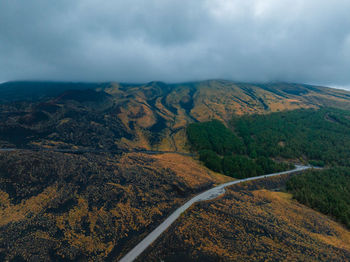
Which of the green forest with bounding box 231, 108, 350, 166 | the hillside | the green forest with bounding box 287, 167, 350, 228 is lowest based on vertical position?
the green forest with bounding box 287, 167, 350, 228

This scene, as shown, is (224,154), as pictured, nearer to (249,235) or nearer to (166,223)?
(249,235)

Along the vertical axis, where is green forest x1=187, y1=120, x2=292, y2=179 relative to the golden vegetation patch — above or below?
below

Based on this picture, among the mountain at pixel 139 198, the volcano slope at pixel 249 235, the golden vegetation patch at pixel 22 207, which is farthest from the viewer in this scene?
the golden vegetation patch at pixel 22 207

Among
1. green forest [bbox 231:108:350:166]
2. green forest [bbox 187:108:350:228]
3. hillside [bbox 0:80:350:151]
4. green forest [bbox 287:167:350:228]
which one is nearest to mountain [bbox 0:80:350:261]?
green forest [bbox 287:167:350:228]

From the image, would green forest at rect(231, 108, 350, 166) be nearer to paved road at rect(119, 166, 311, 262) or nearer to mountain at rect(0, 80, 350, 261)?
mountain at rect(0, 80, 350, 261)

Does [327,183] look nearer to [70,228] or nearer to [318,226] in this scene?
[318,226]

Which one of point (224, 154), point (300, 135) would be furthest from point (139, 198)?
point (300, 135)

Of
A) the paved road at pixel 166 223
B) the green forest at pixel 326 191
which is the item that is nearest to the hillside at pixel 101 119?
the paved road at pixel 166 223

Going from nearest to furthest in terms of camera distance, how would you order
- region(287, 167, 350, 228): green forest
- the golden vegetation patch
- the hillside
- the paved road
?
1. the paved road
2. the golden vegetation patch
3. region(287, 167, 350, 228): green forest
4. the hillside

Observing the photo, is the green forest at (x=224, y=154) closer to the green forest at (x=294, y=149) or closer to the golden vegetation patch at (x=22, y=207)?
the green forest at (x=294, y=149)

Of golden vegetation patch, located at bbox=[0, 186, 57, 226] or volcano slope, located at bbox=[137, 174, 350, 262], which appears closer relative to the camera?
volcano slope, located at bbox=[137, 174, 350, 262]
